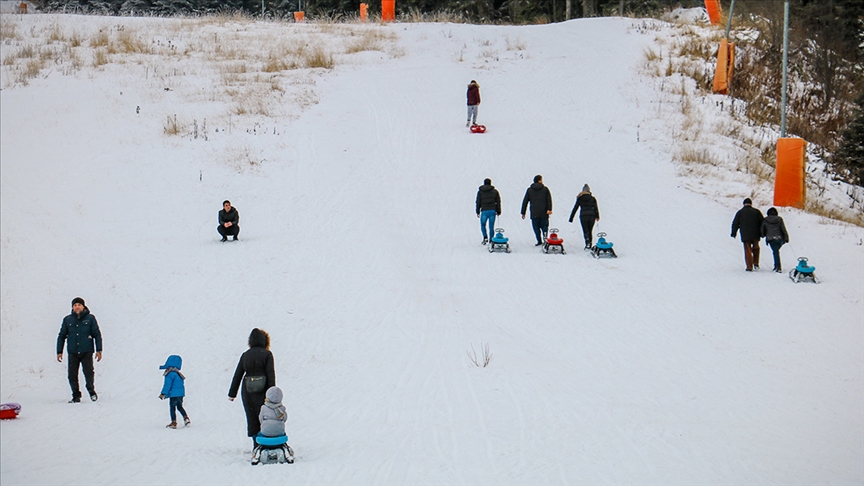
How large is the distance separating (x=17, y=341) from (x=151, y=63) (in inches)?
804

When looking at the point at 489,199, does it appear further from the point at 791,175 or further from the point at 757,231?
the point at 791,175

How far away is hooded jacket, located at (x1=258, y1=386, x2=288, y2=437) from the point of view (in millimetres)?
8742

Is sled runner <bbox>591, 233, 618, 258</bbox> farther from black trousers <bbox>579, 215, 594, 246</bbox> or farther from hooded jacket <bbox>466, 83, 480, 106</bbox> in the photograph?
hooded jacket <bbox>466, 83, 480, 106</bbox>

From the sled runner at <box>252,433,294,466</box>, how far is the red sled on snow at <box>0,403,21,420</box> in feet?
12.8

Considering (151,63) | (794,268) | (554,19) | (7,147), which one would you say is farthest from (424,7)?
(794,268)

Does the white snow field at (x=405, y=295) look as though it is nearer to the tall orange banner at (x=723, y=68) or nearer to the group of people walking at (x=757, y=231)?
the group of people walking at (x=757, y=231)

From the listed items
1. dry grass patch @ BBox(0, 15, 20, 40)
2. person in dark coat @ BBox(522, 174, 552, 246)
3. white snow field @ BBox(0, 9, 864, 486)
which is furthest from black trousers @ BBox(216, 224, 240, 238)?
dry grass patch @ BBox(0, 15, 20, 40)

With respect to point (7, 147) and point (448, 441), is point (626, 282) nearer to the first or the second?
point (448, 441)

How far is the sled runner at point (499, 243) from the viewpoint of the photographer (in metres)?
18.8

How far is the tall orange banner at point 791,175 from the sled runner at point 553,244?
22.6 ft

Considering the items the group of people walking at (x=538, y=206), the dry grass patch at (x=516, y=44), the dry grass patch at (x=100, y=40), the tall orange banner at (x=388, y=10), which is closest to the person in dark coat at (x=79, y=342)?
the group of people walking at (x=538, y=206)

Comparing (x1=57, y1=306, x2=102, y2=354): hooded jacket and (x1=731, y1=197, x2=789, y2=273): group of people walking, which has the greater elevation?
(x1=731, y1=197, x2=789, y2=273): group of people walking

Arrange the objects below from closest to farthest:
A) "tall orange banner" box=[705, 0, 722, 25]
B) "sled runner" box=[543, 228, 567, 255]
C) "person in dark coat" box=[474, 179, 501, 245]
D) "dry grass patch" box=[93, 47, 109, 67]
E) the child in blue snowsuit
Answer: the child in blue snowsuit < "sled runner" box=[543, 228, 567, 255] < "person in dark coat" box=[474, 179, 501, 245] < "dry grass patch" box=[93, 47, 109, 67] < "tall orange banner" box=[705, 0, 722, 25]

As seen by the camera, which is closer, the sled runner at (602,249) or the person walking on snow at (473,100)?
the sled runner at (602,249)
